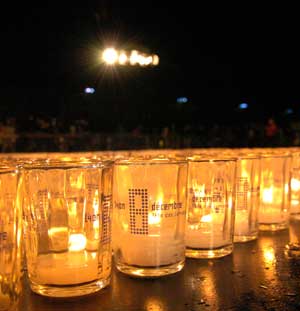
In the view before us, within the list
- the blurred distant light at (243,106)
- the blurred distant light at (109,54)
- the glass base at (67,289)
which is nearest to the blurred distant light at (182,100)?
the blurred distant light at (243,106)

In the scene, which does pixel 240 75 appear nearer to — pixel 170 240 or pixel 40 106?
pixel 40 106

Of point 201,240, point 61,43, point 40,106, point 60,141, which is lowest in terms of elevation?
point 201,240

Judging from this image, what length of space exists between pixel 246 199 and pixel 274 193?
0.14 metres

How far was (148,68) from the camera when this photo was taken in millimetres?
11219

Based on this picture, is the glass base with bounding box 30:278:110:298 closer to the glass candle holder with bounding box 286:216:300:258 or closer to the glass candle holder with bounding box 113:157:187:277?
the glass candle holder with bounding box 113:157:187:277

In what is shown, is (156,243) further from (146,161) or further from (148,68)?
(148,68)

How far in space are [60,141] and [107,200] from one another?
4.25 metres

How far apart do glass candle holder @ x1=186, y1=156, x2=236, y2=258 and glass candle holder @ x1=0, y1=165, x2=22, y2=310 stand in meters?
0.29

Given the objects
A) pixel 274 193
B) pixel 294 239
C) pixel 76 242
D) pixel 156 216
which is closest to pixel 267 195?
pixel 274 193

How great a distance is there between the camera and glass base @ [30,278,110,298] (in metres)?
0.50

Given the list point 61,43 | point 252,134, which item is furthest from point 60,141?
point 252,134

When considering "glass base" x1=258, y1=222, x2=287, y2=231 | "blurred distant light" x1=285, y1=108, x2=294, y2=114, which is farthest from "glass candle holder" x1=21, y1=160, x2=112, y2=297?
"blurred distant light" x1=285, y1=108, x2=294, y2=114

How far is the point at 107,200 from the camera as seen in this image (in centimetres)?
56

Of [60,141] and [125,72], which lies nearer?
[60,141]
